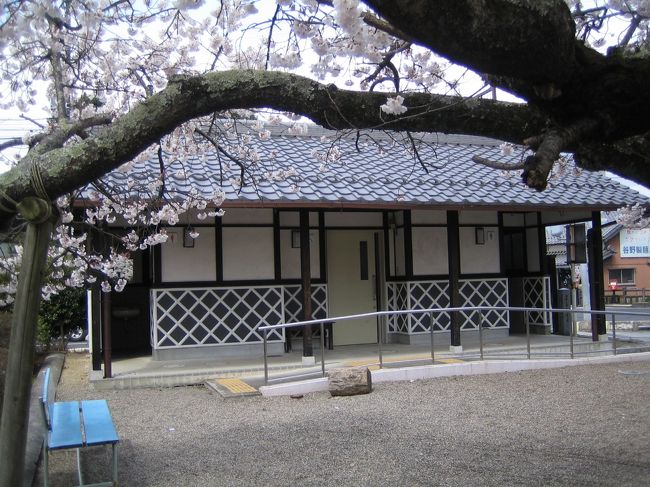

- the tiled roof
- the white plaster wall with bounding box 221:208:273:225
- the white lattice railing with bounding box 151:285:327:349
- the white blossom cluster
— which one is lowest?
the white lattice railing with bounding box 151:285:327:349

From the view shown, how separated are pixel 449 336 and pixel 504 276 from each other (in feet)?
6.07

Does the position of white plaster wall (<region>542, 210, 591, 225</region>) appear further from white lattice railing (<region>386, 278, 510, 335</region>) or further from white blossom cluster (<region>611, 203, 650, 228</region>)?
white lattice railing (<region>386, 278, 510, 335</region>)

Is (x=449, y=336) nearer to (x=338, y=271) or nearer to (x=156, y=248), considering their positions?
(x=338, y=271)

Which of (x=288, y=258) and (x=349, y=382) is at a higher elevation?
(x=288, y=258)

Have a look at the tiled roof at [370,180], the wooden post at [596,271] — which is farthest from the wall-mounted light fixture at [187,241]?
the wooden post at [596,271]

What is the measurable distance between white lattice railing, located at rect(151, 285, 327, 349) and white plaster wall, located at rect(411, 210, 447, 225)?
3078 millimetres

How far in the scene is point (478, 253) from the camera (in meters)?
13.4

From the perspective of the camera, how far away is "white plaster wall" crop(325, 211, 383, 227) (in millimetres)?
12836

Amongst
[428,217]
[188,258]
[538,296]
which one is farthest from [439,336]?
[188,258]

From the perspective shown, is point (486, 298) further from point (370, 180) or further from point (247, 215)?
point (247, 215)

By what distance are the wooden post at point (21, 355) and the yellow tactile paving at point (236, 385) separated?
505cm

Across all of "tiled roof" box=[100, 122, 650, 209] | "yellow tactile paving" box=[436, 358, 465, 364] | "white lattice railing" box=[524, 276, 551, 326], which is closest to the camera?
"yellow tactile paving" box=[436, 358, 465, 364]

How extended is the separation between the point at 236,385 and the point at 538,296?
7.94m

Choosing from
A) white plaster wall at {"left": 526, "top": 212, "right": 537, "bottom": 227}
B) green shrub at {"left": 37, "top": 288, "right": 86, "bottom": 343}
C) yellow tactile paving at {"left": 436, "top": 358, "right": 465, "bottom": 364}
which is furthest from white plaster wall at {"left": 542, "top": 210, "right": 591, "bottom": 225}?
green shrub at {"left": 37, "top": 288, "right": 86, "bottom": 343}
